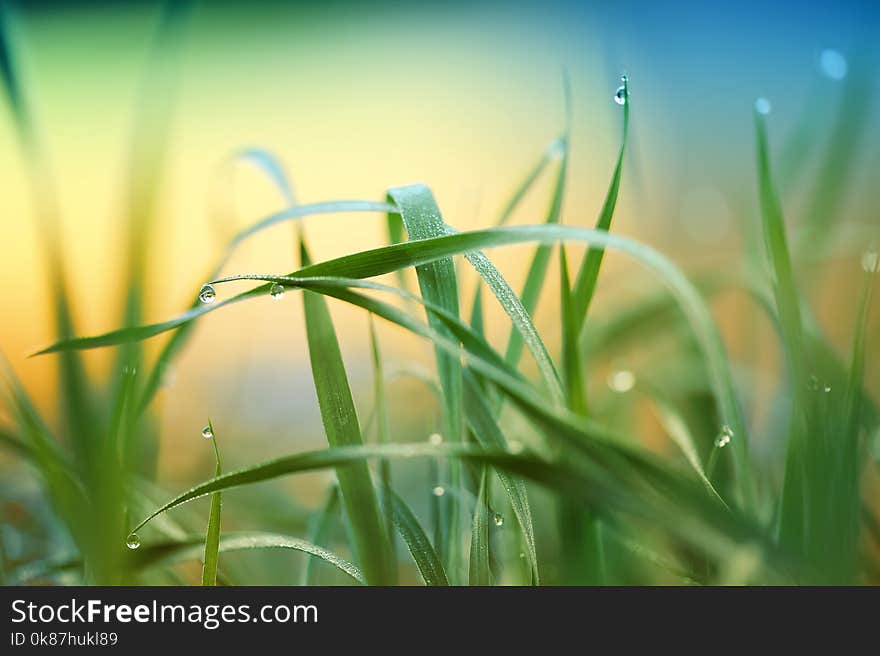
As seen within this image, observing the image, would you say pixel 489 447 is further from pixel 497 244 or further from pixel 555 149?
pixel 555 149

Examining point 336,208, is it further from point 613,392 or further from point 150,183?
point 613,392

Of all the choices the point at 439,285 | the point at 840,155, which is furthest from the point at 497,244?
the point at 840,155

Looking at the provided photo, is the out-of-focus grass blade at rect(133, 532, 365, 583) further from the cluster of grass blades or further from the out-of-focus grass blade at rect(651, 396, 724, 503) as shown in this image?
the out-of-focus grass blade at rect(651, 396, 724, 503)

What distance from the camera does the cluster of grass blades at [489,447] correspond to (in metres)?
0.22

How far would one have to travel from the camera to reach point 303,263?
33 cm

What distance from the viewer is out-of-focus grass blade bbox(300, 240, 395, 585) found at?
28cm

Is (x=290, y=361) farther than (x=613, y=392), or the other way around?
(x=290, y=361)

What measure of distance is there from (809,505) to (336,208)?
0.80 feet

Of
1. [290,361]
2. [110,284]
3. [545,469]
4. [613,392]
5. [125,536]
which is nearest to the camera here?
[545,469]

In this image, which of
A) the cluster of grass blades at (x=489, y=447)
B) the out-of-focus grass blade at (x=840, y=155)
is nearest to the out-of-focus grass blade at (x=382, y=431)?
the cluster of grass blades at (x=489, y=447)

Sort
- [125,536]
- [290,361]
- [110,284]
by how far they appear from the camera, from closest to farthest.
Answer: [125,536], [110,284], [290,361]

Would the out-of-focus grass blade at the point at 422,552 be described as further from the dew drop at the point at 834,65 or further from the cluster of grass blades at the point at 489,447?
the dew drop at the point at 834,65
